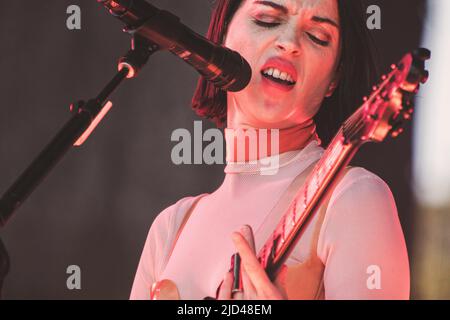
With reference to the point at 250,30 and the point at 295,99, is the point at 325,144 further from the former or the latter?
the point at 250,30

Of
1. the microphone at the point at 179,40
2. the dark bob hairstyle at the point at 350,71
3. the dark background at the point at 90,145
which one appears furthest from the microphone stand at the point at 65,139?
the dark background at the point at 90,145

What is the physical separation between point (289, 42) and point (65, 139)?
27.9 inches

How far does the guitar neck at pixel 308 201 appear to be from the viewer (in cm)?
137

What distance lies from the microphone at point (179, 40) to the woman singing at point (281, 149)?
1.23 feet

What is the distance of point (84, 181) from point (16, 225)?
260 mm

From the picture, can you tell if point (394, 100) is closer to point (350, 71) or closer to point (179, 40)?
point (179, 40)

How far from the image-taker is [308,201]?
147 cm

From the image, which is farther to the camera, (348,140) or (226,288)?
(226,288)

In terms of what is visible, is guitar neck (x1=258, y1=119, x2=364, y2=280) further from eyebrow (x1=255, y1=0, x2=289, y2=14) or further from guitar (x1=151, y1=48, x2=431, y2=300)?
eyebrow (x1=255, y1=0, x2=289, y2=14)

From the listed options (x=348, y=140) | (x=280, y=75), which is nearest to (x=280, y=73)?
(x=280, y=75)

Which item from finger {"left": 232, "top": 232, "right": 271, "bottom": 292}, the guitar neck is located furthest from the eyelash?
finger {"left": 232, "top": 232, "right": 271, "bottom": 292}

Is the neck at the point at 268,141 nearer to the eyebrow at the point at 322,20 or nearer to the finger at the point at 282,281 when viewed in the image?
the eyebrow at the point at 322,20

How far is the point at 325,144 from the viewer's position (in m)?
1.88

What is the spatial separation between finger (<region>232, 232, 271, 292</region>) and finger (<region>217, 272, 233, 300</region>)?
0.19 feet
